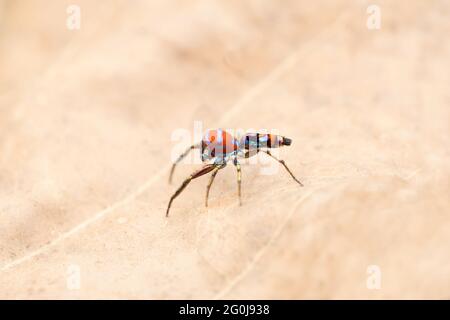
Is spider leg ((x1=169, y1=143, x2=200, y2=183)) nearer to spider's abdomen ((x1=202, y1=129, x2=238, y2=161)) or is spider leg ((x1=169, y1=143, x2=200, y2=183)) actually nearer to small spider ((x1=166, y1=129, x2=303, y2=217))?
small spider ((x1=166, y1=129, x2=303, y2=217))

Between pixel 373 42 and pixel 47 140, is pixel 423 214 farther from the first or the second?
pixel 47 140

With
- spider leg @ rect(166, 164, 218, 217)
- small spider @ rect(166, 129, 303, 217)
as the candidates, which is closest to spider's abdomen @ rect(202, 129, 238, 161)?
small spider @ rect(166, 129, 303, 217)

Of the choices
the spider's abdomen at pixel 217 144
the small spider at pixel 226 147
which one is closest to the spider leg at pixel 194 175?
the small spider at pixel 226 147

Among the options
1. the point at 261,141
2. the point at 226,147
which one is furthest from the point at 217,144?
the point at 261,141

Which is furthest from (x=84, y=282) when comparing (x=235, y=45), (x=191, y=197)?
(x=235, y=45)

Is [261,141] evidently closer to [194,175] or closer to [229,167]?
[229,167]

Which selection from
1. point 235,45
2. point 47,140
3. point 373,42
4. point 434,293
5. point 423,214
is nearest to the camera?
point 434,293
